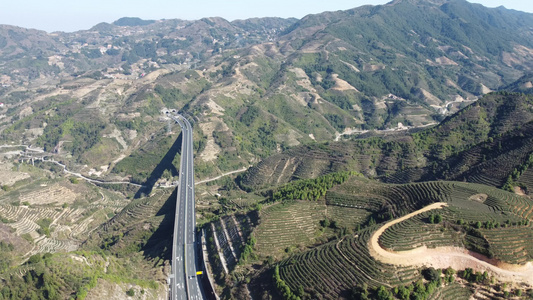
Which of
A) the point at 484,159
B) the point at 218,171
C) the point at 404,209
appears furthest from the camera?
the point at 218,171

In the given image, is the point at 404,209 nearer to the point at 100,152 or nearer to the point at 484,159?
the point at 484,159

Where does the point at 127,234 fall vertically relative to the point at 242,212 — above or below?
below

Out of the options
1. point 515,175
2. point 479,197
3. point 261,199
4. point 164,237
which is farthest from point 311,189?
point 515,175

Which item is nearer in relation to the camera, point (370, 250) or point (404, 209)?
point (370, 250)

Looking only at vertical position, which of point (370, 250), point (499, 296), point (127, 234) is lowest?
point (127, 234)

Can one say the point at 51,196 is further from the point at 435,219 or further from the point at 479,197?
the point at 479,197

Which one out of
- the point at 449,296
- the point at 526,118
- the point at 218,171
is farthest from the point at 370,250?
the point at 526,118
